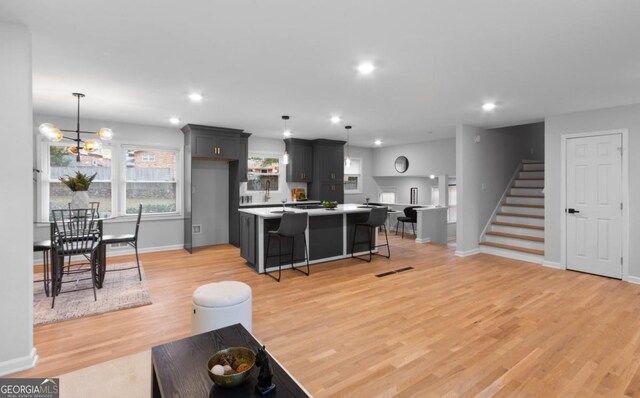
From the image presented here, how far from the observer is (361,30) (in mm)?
2371

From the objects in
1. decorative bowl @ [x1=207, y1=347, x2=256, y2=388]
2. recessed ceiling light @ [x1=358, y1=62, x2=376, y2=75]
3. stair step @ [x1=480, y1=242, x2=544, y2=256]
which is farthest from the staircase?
decorative bowl @ [x1=207, y1=347, x2=256, y2=388]

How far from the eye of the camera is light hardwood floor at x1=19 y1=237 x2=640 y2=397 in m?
2.17

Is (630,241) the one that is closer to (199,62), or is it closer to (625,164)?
(625,164)

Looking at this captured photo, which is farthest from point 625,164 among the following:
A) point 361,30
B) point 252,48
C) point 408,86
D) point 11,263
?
point 11,263

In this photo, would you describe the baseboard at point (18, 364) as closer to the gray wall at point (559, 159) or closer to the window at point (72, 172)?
the window at point (72, 172)

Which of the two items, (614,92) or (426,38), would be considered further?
(614,92)

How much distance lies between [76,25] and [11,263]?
181cm

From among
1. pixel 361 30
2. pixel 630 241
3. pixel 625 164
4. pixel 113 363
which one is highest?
pixel 361 30

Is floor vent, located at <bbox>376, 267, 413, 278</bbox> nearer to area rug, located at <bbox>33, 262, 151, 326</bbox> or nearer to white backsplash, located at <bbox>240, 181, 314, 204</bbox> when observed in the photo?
area rug, located at <bbox>33, 262, 151, 326</bbox>

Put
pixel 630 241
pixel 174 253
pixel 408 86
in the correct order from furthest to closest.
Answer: pixel 174 253, pixel 630 241, pixel 408 86

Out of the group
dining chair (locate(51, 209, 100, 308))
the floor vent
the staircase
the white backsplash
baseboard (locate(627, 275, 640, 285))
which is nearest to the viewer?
dining chair (locate(51, 209, 100, 308))

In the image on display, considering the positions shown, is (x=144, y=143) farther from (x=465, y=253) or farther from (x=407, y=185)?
(x=407, y=185)

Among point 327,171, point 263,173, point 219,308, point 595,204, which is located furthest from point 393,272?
point 263,173

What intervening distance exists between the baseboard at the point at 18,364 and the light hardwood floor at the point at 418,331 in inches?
3.2
